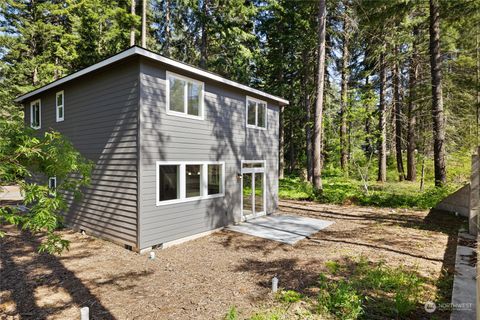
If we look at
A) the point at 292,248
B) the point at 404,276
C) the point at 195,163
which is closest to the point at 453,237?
the point at 404,276

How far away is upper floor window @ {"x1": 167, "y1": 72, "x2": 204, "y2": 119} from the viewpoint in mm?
7082

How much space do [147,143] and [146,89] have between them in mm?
1342

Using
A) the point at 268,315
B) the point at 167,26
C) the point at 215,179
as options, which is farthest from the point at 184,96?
the point at 167,26

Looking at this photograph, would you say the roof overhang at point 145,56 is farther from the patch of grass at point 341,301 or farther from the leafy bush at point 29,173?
the patch of grass at point 341,301

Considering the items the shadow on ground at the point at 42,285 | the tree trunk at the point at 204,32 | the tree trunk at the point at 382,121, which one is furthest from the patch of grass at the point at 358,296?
the tree trunk at the point at 204,32

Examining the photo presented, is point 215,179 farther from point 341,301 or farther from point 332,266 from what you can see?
point 341,301

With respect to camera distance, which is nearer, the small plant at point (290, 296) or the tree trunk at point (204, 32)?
the small plant at point (290, 296)

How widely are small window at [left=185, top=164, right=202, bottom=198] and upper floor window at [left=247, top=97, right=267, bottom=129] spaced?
307 cm

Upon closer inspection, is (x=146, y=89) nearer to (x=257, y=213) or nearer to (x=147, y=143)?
(x=147, y=143)

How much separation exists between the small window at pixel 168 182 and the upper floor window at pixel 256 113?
3827 millimetres

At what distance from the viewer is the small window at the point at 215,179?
329 inches

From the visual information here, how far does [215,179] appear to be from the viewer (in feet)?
28.2

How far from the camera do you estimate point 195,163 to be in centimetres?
775

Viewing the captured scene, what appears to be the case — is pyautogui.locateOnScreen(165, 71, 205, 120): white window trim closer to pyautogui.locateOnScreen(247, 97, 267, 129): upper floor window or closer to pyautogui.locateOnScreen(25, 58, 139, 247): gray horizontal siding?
pyautogui.locateOnScreen(25, 58, 139, 247): gray horizontal siding
